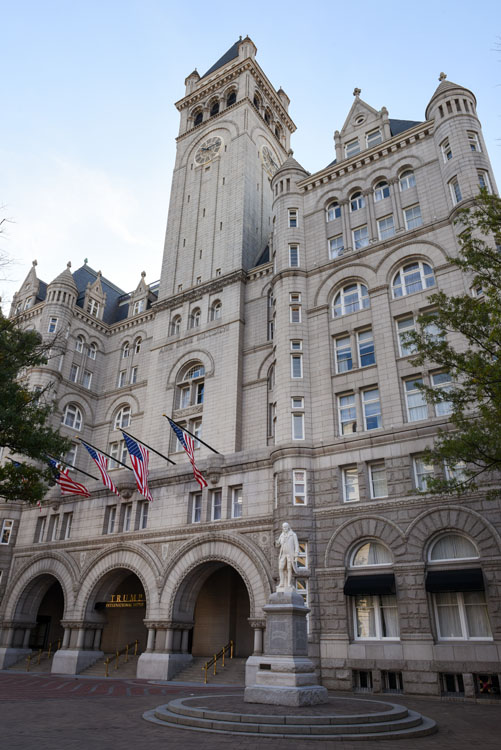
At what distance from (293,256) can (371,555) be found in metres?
19.0

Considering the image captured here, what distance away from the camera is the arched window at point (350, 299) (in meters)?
30.7

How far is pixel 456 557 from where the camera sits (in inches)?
876

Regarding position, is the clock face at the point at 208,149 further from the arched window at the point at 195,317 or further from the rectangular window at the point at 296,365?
the rectangular window at the point at 296,365

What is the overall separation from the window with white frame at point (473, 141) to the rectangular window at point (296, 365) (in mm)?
14810

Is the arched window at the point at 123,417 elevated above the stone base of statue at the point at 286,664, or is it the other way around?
the arched window at the point at 123,417

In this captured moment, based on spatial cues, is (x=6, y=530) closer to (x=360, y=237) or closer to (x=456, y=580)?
(x=456, y=580)

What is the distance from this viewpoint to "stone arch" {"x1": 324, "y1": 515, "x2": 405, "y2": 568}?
2355cm

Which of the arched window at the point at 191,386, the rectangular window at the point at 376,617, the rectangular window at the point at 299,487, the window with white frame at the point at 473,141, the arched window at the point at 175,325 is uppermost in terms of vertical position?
the window with white frame at the point at 473,141

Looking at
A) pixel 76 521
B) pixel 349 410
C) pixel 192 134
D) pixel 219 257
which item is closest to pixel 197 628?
pixel 76 521

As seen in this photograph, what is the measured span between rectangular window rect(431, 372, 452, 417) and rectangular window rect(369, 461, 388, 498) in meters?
3.67

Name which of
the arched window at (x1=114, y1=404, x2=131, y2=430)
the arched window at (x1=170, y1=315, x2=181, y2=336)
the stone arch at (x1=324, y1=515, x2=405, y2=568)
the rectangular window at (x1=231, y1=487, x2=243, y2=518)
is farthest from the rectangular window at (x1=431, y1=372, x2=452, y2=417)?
the arched window at (x1=114, y1=404, x2=131, y2=430)

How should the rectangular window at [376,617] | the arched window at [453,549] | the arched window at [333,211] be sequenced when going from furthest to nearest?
the arched window at [333,211] → the rectangular window at [376,617] → the arched window at [453,549]

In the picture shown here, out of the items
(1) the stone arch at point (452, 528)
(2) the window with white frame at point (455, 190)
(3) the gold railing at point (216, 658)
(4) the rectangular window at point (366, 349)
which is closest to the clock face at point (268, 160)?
(2) the window with white frame at point (455, 190)

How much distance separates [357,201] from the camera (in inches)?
1340
